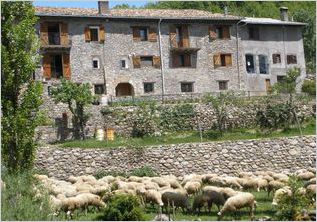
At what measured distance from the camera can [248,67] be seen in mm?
47500

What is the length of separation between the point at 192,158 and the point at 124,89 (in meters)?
13.9

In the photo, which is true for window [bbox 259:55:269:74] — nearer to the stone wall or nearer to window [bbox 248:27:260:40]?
window [bbox 248:27:260:40]

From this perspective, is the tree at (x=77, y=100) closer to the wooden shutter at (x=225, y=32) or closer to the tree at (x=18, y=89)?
the wooden shutter at (x=225, y=32)

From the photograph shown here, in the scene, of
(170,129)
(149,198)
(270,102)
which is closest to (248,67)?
(270,102)

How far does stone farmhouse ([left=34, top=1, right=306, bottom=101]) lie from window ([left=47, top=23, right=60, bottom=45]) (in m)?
0.07

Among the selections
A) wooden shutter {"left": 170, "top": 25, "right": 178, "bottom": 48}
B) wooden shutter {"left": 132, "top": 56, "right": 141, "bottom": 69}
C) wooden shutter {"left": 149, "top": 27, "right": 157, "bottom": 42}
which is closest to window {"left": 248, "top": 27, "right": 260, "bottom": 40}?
wooden shutter {"left": 170, "top": 25, "right": 178, "bottom": 48}

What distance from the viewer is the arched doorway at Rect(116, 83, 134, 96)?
4366 cm

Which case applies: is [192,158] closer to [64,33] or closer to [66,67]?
[66,67]

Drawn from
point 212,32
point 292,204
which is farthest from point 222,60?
point 292,204

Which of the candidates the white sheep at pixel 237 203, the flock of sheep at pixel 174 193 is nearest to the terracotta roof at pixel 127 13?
the flock of sheep at pixel 174 193

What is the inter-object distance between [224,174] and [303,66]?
863 inches

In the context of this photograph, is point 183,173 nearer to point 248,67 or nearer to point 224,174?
point 224,174

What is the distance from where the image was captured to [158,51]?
44.3 meters

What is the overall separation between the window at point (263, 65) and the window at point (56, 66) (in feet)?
55.2
